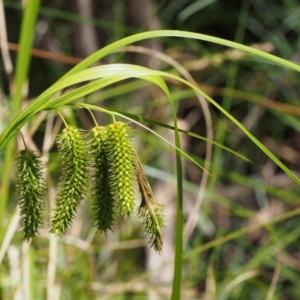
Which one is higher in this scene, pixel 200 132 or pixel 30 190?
pixel 200 132

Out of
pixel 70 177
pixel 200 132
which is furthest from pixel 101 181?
pixel 200 132

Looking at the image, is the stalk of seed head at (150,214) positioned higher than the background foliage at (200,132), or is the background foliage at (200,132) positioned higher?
the background foliage at (200,132)

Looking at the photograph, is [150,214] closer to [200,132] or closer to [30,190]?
[30,190]

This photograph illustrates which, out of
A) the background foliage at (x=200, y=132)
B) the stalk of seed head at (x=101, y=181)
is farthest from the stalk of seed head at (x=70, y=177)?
the background foliage at (x=200, y=132)

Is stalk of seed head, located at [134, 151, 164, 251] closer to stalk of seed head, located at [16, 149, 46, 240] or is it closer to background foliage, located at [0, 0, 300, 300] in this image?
stalk of seed head, located at [16, 149, 46, 240]

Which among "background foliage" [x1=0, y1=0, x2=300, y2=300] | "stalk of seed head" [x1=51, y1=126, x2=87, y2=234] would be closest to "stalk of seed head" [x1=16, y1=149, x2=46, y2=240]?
"stalk of seed head" [x1=51, y1=126, x2=87, y2=234]

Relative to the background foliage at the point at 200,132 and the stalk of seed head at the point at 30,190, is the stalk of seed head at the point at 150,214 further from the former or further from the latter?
the background foliage at the point at 200,132
